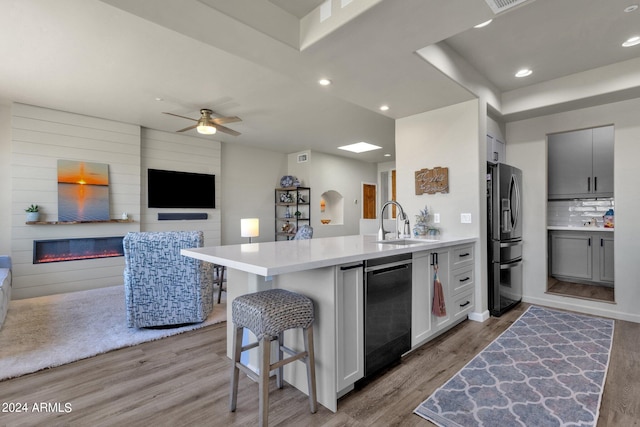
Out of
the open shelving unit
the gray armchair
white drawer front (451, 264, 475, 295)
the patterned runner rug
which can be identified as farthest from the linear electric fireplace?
the patterned runner rug

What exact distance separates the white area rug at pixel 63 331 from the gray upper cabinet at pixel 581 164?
216 inches

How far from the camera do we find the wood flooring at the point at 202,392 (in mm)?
1747

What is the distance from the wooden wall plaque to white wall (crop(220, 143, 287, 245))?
4.29 metres

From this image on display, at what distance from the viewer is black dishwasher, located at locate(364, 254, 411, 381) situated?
81.6 inches

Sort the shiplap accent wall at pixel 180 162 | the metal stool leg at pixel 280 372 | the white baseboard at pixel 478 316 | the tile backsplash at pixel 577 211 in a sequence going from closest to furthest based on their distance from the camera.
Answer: the metal stool leg at pixel 280 372 < the white baseboard at pixel 478 316 < the tile backsplash at pixel 577 211 < the shiplap accent wall at pixel 180 162

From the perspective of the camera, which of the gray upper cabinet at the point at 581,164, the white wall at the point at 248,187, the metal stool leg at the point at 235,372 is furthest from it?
the white wall at the point at 248,187

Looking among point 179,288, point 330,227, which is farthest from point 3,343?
point 330,227

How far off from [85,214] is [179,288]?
2.86 meters

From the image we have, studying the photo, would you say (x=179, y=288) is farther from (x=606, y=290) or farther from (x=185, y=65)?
(x=606, y=290)

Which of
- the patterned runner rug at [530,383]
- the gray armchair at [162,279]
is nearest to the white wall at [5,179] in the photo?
the gray armchair at [162,279]

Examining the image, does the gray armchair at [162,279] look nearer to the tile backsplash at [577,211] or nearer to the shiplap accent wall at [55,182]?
the shiplap accent wall at [55,182]

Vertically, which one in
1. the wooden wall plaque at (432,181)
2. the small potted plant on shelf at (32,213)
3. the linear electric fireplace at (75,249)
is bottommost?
the linear electric fireplace at (75,249)

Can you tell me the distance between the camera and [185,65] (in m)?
3.19

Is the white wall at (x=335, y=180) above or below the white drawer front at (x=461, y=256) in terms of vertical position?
above
